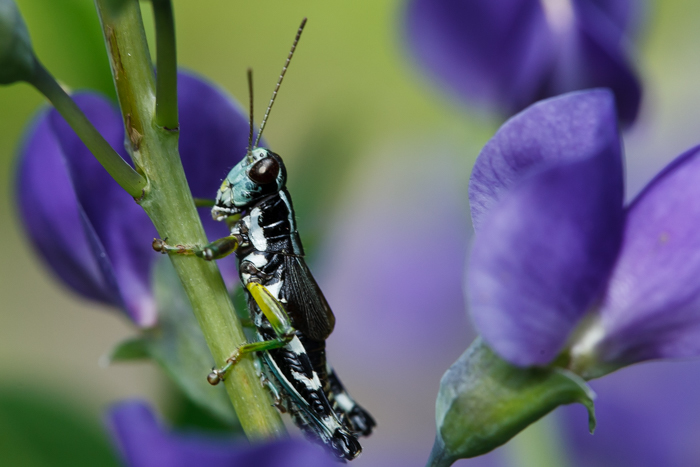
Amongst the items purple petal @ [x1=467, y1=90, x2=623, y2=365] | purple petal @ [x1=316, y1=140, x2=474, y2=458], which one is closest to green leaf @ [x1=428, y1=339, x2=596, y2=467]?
purple petal @ [x1=467, y1=90, x2=623, y2=365]

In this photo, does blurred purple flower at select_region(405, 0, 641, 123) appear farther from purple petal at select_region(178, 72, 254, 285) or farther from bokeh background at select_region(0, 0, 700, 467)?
purple petal at select_region(178, 72, 254, 285)

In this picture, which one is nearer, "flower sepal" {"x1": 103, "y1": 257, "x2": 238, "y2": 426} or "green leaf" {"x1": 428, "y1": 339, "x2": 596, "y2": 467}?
"green leaf" {"x1": 428, "y1": 339, "x2": 596, "y2": 467}

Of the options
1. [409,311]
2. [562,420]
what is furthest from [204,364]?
[409,311]

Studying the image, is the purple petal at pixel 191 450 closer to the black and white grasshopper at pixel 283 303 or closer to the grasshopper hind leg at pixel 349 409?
the black and white grasshopper at pixel 283 303

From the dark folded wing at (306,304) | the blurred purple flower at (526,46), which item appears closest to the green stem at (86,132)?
the dark folded wing at (306,304)

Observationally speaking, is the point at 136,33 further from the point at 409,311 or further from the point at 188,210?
the point at 409,311
